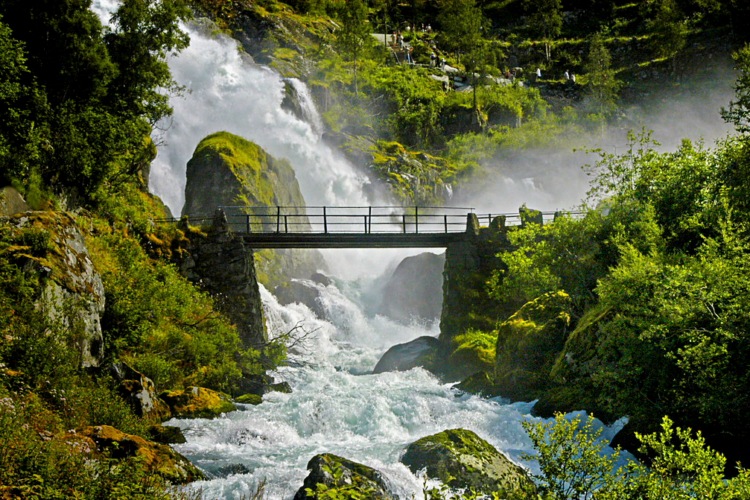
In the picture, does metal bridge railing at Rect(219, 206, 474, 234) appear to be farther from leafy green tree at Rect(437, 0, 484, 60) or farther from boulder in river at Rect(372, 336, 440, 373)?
Result: leafy green tree at Rect(437, 0, 484, 60)

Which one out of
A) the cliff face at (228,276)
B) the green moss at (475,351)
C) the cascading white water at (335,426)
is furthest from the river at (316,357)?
the cliff face at (228,276)

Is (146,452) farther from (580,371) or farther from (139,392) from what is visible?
(580,371)

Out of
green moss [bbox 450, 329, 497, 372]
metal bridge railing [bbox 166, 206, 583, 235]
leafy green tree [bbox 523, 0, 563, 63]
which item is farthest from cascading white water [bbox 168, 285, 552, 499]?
leafy green tree [bbox 523, 0, 563, 63]

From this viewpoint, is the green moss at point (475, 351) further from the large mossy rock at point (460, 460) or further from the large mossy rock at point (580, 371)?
the large mossy rock at point (460, 460)

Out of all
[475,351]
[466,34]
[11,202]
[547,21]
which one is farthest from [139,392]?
[547,21]

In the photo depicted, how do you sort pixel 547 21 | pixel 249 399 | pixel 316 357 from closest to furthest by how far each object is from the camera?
pixel 249 399
pixel 316 357
pixel 547 21

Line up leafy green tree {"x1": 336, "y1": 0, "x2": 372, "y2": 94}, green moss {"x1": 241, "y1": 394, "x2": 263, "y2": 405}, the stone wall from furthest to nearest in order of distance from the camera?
leafy green tree {"x1": 336, "y1": 0, "x2": 372, "y2": 94}, the stone wall, green moss {"x1": 241, "y1": 394, "x2": 263, "y2": 405}

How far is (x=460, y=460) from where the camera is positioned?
13.7m

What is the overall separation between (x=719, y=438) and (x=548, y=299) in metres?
13.0

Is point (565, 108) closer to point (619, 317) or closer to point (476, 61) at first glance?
point (476, 61)

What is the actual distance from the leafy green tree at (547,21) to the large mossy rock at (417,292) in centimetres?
5808

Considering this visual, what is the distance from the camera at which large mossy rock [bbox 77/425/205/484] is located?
12.3 m

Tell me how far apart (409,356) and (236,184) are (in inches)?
677

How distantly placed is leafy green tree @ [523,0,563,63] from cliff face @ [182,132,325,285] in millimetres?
64323
